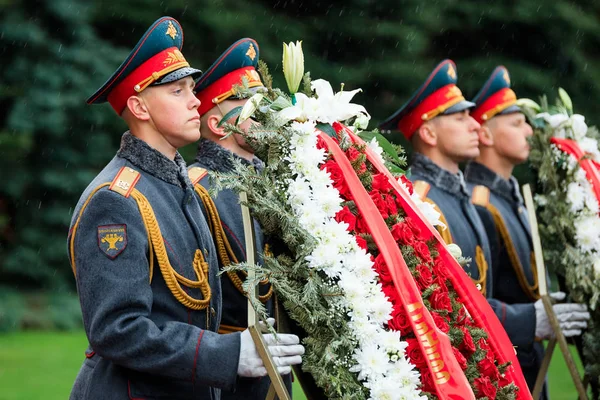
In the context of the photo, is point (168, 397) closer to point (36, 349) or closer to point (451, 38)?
point (36, 349)

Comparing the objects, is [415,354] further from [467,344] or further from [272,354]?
[272,354]

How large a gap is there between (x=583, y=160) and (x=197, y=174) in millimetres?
2364

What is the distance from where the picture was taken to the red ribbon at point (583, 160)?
5750 millimetres

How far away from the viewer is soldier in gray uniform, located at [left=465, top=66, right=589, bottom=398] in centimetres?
558

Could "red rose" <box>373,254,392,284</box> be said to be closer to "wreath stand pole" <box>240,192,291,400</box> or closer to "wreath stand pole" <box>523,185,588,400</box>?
"wreath stand pole" <box>240,192,291,400</box>

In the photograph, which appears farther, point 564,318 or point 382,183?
point 564,318

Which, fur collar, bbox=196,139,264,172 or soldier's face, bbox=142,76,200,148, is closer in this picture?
soldier's face, bbox=142,76,200,148

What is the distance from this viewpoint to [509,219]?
6.29 metres

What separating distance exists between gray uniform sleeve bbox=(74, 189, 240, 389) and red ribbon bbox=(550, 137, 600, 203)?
2.96 meters

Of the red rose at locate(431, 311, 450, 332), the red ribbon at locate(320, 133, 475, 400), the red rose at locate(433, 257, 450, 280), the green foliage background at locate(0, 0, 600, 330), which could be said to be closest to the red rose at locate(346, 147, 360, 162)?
the red ribbon at locate(320, 133, 475, 400)

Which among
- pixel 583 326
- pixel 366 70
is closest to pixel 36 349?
pixel 366 70

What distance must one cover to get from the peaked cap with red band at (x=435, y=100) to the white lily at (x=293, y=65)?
7.68 feet

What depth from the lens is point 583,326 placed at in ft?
18.1

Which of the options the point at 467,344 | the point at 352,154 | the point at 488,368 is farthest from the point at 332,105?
the point at 488,368
